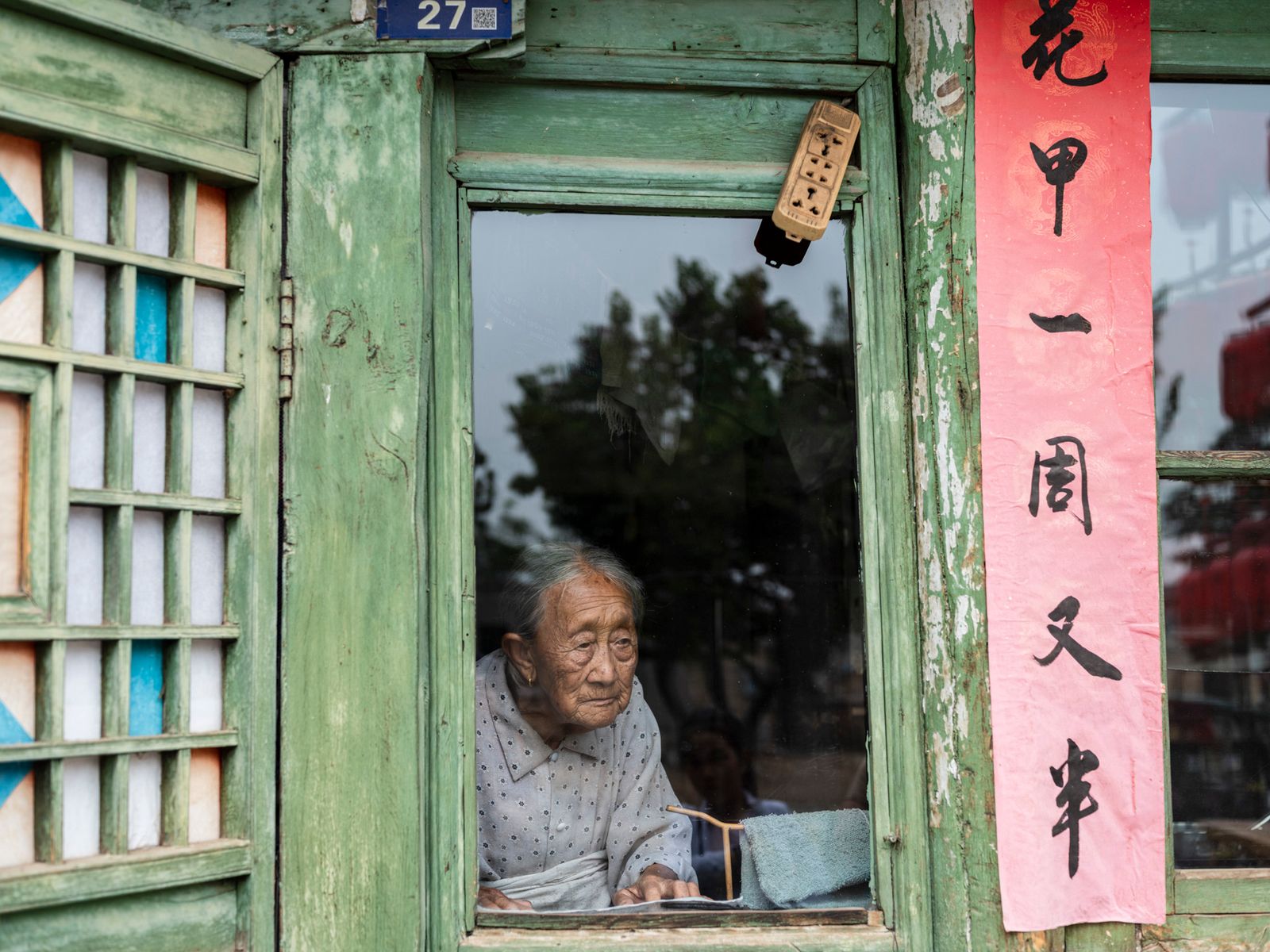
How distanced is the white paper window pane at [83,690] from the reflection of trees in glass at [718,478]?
4.45ft

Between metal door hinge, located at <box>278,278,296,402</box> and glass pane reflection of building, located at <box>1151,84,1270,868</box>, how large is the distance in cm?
153

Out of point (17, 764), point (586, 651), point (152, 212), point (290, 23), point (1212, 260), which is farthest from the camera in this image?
point (586, 651)

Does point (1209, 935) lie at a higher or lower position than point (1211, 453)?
lower

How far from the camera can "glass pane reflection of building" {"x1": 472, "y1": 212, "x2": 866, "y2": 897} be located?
98.9 inches

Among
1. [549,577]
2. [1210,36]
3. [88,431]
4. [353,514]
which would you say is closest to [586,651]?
[549,577]

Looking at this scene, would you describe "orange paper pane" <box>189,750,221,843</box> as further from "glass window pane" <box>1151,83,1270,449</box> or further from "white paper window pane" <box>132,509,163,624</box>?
"glass window pane" <box>1151,83,1270,449</box>

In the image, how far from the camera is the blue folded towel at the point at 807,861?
2121 mm

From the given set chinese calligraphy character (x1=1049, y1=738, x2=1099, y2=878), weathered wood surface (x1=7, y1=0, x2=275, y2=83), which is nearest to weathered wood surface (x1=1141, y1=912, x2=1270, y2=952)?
chinese calligraphy character (x1=1049, y1=738, x2=1099, y2=878)

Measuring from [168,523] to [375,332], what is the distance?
44 cm

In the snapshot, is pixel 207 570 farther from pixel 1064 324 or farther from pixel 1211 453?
pixel 1211 453

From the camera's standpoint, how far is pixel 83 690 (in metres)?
1.61

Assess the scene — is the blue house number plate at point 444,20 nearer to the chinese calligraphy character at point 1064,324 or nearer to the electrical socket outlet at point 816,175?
the electrical socket outlet at point 816,175

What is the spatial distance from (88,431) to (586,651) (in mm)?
1321

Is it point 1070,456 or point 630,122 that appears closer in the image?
point 1070,456
